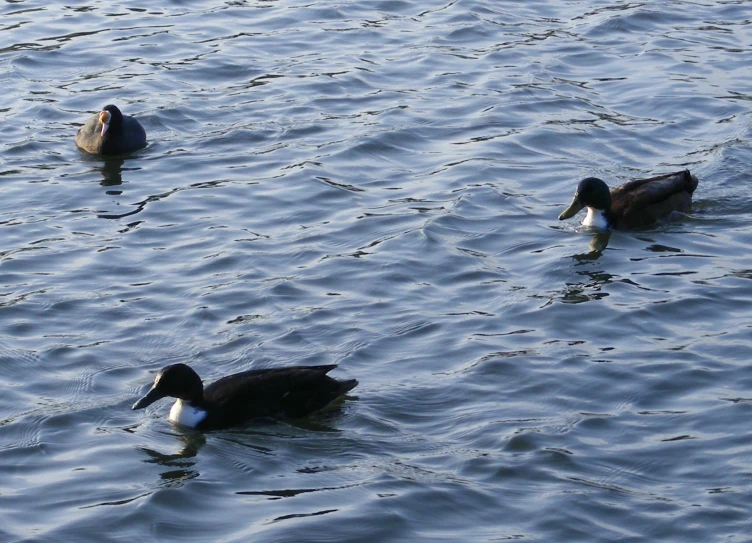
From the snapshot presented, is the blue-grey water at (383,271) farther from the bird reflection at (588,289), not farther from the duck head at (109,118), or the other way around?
the duck head at (109,118)

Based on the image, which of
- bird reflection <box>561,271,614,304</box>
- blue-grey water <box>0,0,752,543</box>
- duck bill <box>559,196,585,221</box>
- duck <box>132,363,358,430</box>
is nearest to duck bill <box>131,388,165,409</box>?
duck <box>132,363,358,430</box>

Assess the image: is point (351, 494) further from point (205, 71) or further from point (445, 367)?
point (205, 71)

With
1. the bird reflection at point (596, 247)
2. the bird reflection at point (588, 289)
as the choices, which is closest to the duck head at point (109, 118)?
the bird reflection at point (596, 247)

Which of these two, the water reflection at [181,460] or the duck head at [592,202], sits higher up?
the duck head at [592,202]

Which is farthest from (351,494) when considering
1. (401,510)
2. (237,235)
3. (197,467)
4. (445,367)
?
(237,235)

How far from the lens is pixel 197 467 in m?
9.83

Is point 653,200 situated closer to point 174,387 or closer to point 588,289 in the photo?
point 588,289

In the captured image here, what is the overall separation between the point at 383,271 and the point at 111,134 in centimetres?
459

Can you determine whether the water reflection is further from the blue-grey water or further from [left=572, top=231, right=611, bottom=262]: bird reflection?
[left=572, top=231, right=611, bottom=262]: bird reflection

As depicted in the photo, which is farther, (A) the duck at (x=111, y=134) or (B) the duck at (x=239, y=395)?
(A) the duck at (x=111, y=134)

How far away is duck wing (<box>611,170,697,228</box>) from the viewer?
46.4 feet

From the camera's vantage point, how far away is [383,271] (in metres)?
13.1

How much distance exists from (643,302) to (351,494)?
165 inches

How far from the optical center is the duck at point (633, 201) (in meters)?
14.1
